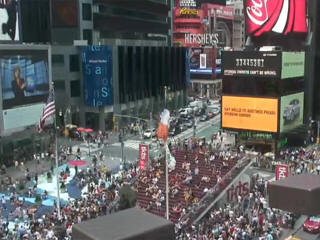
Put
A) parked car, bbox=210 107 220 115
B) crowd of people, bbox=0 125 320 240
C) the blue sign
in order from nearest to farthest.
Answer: crowd of people, bbox=0 125 320 240
the blue sign
parked car, bbox=210 107 220 115

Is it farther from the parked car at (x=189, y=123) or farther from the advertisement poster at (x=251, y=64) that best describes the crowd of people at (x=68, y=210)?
the parked car at (x=189, y=123)

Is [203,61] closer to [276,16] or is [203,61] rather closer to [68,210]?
[276,16]

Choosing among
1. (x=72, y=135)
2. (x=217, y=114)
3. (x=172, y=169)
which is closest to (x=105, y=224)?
(x=172, y=169)

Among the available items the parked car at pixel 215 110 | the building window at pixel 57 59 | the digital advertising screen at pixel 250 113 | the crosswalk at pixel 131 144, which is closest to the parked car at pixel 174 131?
the crosswalk at pixel 131 144

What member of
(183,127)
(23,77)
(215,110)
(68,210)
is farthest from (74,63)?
(68,210)

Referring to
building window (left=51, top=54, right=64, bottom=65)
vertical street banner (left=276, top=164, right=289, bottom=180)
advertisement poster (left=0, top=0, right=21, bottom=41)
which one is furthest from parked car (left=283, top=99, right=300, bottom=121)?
building window (left=51, top=54, right=64, bottom=65)

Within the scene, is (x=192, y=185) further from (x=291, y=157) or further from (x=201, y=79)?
(x=201, y=79)

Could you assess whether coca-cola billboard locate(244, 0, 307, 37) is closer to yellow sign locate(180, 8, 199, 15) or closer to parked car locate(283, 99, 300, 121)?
parked car locate(283, 99, 300, 121)
